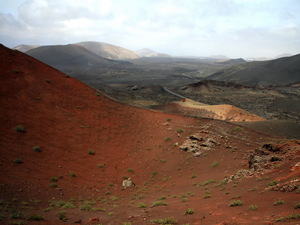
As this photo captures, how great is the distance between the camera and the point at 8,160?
539 inches

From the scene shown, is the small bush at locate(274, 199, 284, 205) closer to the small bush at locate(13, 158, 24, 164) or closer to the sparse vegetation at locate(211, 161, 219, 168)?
the sparse vegetation at locate(211, 161, 219, 168)

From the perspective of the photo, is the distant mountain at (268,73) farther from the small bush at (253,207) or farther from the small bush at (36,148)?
the small bush at (253,207)

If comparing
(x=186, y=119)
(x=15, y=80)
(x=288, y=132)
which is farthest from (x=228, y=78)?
(x=15, y=80)

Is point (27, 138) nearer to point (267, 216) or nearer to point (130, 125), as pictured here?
point (130, 125)

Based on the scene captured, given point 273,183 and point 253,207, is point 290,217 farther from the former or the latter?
point 273,183

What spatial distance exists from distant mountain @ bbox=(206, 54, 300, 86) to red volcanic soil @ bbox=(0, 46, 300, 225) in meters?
101

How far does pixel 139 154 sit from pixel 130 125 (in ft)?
15.3

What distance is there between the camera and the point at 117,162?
1762 centimetres

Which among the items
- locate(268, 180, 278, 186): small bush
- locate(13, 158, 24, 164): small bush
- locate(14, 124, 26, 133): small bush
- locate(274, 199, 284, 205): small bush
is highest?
locate(14, 124, 26, 133): small bush

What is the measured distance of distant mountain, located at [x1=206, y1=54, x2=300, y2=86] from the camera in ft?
359

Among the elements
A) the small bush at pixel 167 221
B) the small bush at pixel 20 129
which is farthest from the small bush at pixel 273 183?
the small bush at pixel 20 129

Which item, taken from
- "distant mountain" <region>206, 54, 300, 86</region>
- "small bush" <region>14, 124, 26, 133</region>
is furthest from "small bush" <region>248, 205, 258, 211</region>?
"distant mountain" <region>206, 54, 300, 86</region>

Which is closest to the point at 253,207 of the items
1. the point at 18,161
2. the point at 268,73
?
the point at 18,161

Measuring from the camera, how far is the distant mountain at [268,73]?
109312 millimetres
